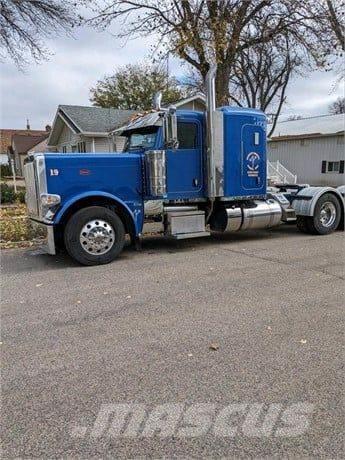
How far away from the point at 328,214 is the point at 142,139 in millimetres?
4968

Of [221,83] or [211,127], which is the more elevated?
[221,83]

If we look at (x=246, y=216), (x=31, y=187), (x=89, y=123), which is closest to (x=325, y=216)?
(x=246, y=216)

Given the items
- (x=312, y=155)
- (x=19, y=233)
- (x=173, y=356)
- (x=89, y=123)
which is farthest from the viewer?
(x=312, y=155)

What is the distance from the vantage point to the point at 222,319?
15.2ft

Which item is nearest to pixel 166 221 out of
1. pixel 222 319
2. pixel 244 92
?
pixel 222 319

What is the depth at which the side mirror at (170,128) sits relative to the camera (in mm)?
7855

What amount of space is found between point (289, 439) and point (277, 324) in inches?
73.0

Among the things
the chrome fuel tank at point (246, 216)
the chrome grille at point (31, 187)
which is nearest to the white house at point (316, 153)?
the chrome fuel tank at point (246, 216)

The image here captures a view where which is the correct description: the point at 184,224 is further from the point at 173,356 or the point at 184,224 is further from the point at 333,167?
the point at 333,167

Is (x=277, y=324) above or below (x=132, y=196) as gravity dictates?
below

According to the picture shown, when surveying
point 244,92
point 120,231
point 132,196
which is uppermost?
point 244,92

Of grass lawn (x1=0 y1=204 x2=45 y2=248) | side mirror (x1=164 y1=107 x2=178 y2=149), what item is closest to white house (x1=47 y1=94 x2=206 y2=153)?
grass lawn (x1=0 y1=204 x2=45 y2=248)

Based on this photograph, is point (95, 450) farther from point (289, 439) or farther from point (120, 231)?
point (120, 231)

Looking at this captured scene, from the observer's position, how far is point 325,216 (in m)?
10.3
